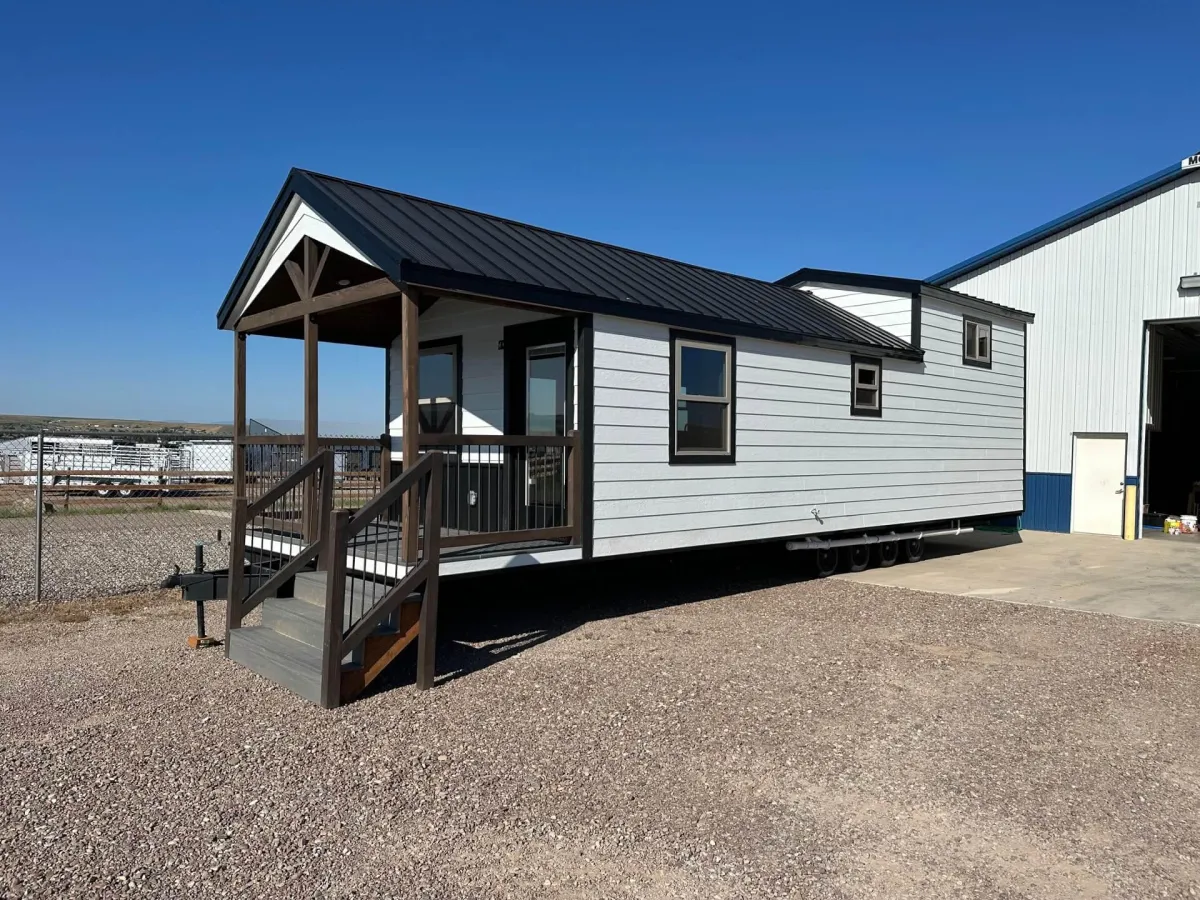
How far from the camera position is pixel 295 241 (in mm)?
7277

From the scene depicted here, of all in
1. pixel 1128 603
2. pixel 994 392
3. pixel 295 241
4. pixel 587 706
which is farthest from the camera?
pixel 994 392

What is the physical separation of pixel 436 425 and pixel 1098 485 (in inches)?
504

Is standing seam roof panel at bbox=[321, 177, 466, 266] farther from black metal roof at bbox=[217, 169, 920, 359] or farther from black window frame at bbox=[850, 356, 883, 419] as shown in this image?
black window frame at bbox=[850, 356, 883, 419]

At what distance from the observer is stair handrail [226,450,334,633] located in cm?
613

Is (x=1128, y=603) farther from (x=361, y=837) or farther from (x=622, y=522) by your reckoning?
(x=361, y=837)

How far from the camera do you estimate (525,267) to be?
705 cm

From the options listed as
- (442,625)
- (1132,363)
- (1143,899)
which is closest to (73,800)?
(442,625)

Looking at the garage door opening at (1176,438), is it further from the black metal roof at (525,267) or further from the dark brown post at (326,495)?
the dark brown post at (326,495)

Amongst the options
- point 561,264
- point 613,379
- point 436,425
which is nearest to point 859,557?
point 613,379

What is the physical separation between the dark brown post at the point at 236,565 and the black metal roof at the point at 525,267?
2.03 m

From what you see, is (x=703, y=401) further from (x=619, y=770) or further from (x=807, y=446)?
(x=619, y=770)

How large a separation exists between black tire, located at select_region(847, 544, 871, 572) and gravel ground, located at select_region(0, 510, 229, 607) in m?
7.70

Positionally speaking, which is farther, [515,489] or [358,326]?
[358,326]

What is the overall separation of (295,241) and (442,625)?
3493 mm
